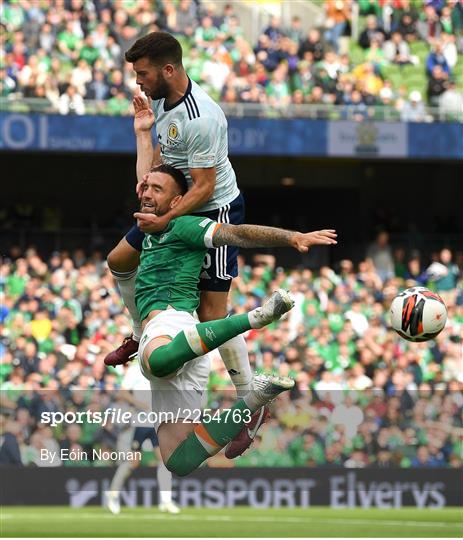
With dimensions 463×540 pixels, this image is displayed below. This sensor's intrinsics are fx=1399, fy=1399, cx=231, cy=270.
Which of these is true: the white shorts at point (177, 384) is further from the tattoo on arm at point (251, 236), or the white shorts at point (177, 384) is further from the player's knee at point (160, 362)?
the tattoo on arm at point (251, 236)

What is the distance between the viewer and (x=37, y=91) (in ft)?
72.6

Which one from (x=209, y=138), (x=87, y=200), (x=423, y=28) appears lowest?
(x=87, y=200)

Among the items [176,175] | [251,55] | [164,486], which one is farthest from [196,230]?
[251,55]

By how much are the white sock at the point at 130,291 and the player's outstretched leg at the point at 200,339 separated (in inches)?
43.3

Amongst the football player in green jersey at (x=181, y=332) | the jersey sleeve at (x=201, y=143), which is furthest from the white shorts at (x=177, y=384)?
the jersey sleeve at (x=201, y=143)

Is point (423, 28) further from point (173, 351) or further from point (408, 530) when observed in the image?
point (173, 351)

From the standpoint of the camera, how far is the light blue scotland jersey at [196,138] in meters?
9.57

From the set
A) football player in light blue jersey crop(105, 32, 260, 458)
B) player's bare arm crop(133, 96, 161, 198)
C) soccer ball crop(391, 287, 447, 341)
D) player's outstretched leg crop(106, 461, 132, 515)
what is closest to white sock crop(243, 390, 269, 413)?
football player in light blue jersey crop(105, 32, 260, 458)

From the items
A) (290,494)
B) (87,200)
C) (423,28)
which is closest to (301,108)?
(423,28)

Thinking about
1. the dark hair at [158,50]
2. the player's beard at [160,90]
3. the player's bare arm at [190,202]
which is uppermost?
the dark hair at [158,50]

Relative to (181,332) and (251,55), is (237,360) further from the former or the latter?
(251,55)

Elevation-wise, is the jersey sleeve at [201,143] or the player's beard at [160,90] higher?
the player's beard at [160,90]

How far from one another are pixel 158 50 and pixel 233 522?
8.21 meters

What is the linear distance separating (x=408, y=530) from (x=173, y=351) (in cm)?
708
